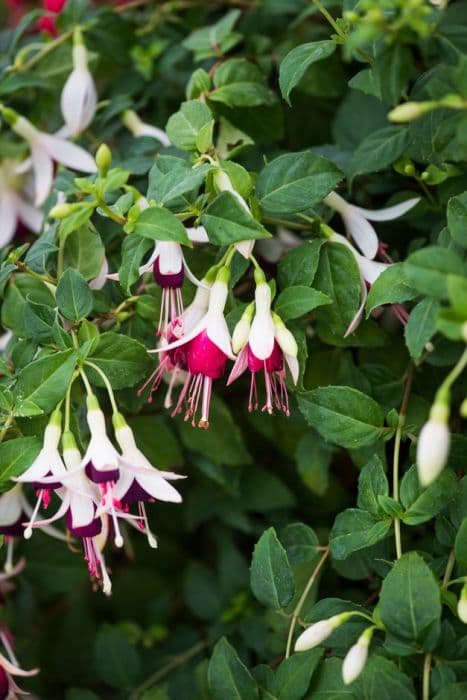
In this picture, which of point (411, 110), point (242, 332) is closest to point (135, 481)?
point (242, 332)

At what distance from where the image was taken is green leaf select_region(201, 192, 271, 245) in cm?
68

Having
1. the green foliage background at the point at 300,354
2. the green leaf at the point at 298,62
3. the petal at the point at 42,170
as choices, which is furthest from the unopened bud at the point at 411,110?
the petal at the point at 42,170

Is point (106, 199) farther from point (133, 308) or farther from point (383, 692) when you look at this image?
point (383, 692)

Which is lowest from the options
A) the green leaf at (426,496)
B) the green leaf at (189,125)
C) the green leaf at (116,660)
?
the green leaf at (116,660)

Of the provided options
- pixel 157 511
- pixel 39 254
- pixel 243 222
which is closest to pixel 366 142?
pixel 243 222

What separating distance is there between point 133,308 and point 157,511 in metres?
0.48

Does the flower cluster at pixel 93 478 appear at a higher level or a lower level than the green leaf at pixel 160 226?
lower

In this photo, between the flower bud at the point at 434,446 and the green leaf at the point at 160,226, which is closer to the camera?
the flower bud at the point at 434,446

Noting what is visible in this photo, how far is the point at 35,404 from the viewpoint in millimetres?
720

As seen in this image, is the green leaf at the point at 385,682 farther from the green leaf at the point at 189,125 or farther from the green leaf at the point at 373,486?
the green leaf at the point at 189,125

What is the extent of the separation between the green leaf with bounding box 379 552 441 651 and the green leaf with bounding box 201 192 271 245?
0.28 m

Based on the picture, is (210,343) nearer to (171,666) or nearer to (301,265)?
(301,265)

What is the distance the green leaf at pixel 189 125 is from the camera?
0.78m

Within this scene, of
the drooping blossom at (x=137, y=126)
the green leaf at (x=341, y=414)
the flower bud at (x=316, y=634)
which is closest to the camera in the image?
the flower bud at (x=316, y=634)
